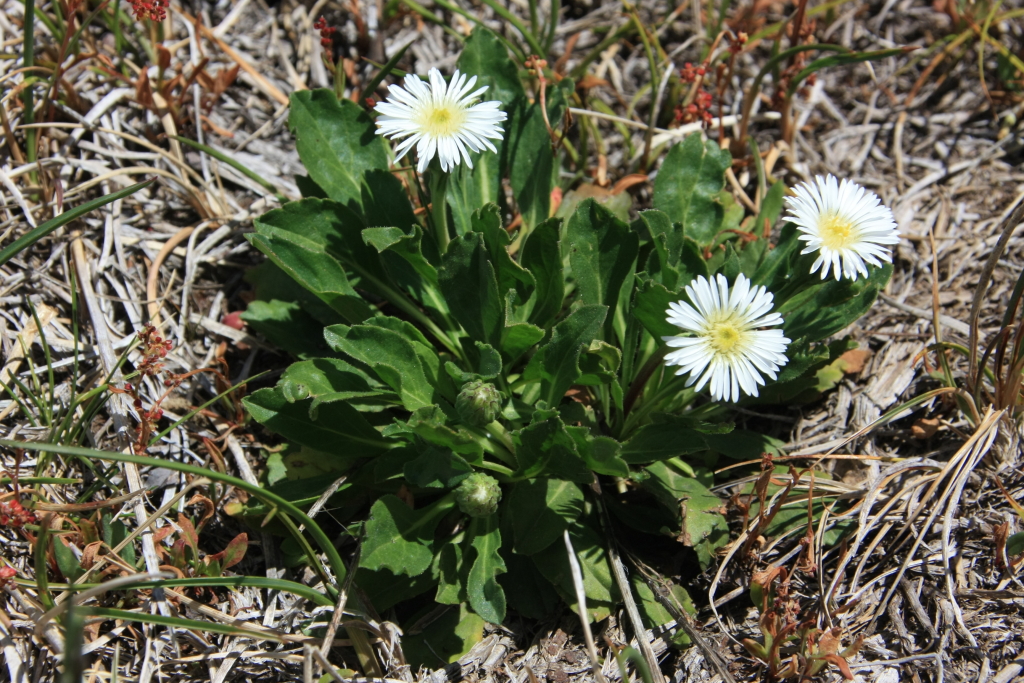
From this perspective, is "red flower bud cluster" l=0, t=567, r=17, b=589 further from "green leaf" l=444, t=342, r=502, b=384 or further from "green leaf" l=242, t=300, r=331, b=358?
"green leaf" l=444, t=342, r=502, b=384

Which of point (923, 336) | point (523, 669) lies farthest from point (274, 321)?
point (923, 336)

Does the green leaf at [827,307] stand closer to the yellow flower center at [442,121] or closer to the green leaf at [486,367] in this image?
the green leaf at [486,367]

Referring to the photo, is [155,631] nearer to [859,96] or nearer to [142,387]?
[142,387]

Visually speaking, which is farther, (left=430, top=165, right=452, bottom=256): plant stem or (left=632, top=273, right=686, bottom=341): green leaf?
(left=430, top=165, right=452, bottom=256): plant stem

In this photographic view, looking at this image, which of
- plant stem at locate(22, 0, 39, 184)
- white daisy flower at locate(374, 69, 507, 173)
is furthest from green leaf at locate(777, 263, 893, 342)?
plant stem at locate(22, 0, 39, 184)

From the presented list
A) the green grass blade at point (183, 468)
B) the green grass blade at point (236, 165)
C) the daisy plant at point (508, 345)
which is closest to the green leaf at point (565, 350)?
the daisy plant at point (508, 345)

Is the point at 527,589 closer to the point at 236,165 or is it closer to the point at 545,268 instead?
the point at 545,268
